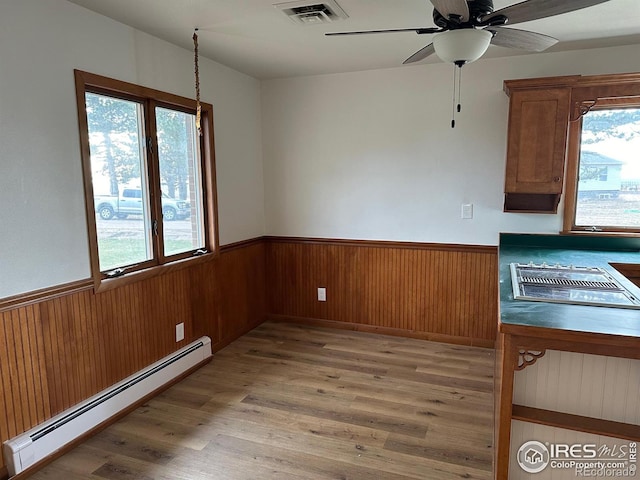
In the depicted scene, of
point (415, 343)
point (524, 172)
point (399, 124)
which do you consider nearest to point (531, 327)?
point (524, 172)

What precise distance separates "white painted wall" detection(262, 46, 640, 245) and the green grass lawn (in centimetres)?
161

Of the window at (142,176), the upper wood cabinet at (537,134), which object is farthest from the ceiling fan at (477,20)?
the window at (142,176)

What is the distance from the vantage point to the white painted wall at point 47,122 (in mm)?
1991

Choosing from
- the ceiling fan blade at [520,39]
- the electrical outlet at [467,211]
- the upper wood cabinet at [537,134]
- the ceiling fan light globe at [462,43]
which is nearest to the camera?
the ceiling fan light globe at [462,43]

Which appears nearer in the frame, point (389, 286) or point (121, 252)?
point (121, 252)

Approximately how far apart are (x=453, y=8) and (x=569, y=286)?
1.44 meters

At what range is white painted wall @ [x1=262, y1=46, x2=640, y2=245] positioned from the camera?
3372 millimetres

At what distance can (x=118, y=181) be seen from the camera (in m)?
2.63

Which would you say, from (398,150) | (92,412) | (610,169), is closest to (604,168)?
(610,169)

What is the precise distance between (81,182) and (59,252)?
0.41m

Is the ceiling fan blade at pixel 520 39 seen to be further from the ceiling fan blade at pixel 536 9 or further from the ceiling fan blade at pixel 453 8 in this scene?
the ceiling fan blade at pixel 453 8

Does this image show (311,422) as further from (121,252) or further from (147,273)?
(121,252)

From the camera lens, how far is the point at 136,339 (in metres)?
2.75

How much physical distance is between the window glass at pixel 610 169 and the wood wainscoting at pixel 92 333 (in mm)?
2971
